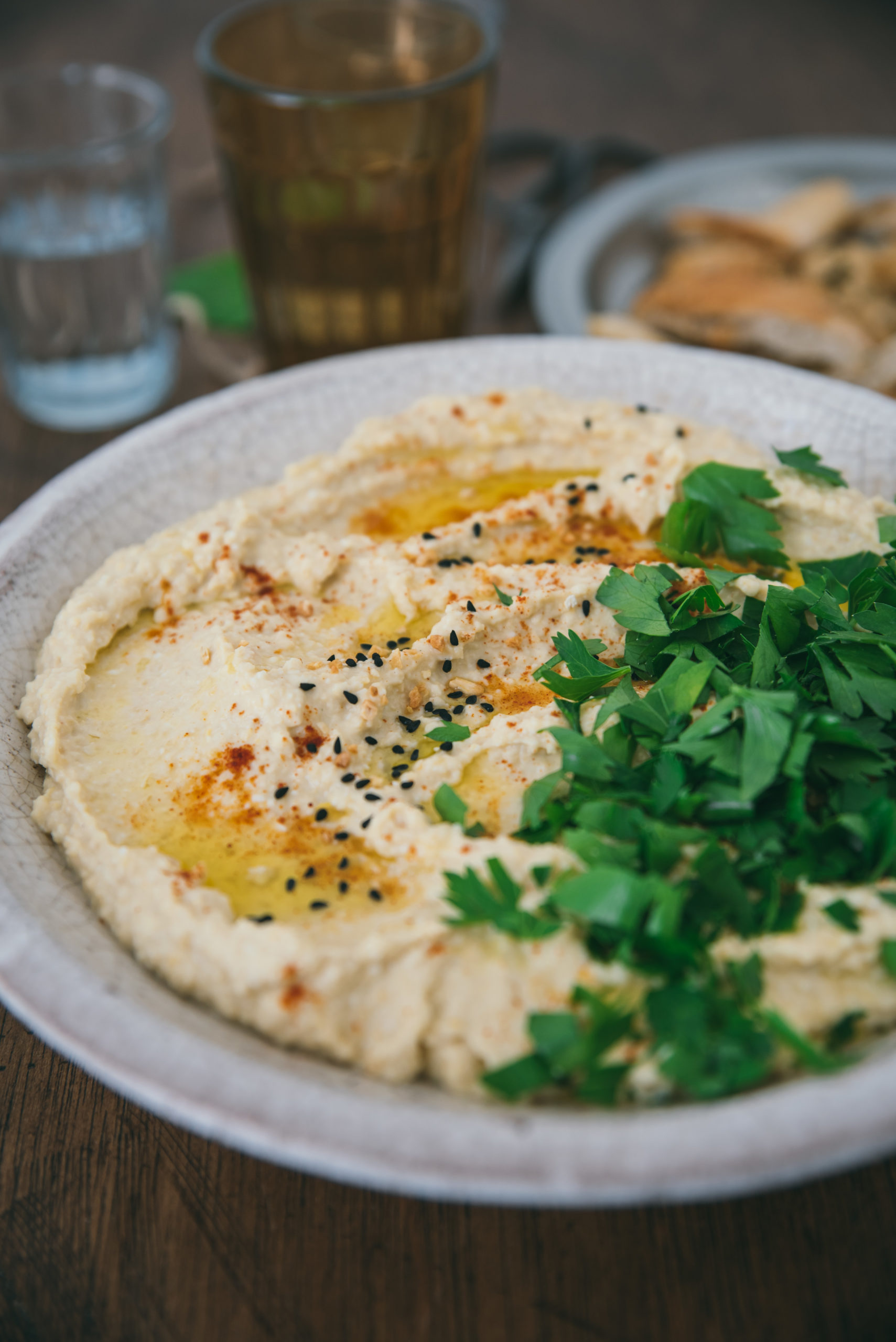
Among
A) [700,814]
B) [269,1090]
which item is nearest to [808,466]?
[700,814]

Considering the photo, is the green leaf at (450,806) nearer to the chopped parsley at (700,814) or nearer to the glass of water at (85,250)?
the chopped parsley at (700,814)

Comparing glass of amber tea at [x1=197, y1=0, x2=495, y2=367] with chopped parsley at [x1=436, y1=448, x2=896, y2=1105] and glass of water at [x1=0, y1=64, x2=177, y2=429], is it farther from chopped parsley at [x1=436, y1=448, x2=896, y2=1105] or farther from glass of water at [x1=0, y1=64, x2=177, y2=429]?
chopped parsley at [x1=436, y1=448, x2=896, y2=1105]

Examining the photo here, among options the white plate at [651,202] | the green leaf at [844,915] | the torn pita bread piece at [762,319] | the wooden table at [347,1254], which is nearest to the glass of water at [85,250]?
the white plate at [651,202]

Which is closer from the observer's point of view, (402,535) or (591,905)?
(591,905)

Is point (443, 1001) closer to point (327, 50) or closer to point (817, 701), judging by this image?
point (817, 701)

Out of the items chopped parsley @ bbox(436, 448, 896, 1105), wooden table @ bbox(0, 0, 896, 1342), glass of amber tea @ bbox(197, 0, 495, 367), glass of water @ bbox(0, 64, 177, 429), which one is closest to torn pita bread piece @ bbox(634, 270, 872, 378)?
glass of amber tea @ bbox(197, 0, 495, 367)

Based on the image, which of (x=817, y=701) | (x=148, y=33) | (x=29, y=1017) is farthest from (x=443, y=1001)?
(x=148, y=33)

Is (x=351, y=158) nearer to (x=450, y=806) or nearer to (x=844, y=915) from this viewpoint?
(x=450, y=806)
